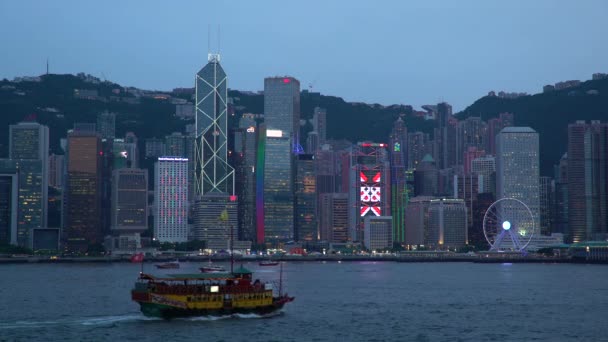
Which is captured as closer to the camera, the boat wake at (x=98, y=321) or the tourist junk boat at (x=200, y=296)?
the tourist junk boat at (x=200, y=296)

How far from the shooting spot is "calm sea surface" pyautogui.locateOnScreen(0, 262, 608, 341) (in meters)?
66.9

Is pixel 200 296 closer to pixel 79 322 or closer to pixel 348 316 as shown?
pixel 79 322

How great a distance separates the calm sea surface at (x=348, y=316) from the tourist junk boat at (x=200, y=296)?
77cm

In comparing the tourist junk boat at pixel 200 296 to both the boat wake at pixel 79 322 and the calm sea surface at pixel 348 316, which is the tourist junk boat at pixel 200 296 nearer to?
the calm sea surface at pixel 348 316

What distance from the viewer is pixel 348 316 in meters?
79.8

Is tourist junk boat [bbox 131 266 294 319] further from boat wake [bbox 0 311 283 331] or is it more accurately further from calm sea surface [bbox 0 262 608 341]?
calm sea surface [bbox 0 262 608 341]

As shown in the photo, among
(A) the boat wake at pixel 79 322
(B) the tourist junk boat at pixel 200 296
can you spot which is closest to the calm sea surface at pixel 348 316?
(A) the boat wake at pixel 79 322

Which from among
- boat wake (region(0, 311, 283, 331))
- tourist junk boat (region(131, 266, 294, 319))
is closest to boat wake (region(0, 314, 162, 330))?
boat wake (region(0, 311, 283, 331))

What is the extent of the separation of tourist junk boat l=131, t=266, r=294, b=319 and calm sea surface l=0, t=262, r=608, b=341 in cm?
77

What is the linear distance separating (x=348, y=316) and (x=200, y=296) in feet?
47.5

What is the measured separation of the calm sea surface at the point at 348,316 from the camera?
6694 centimetres

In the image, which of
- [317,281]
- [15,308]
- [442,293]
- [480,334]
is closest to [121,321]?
[15,308]

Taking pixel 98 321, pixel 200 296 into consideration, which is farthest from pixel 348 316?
pixel 98 321

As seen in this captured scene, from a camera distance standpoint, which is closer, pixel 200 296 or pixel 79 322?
pixel 200 296
